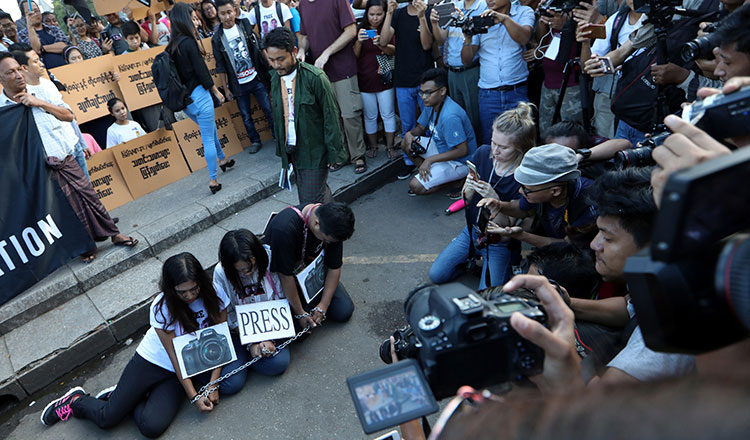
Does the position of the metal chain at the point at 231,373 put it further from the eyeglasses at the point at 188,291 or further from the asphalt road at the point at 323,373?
the eyeglasses at the point at 188,291

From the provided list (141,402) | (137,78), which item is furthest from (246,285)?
(137,78)

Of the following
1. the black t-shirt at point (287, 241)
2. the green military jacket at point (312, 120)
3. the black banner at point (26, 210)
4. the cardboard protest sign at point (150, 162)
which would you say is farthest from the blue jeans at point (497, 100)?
the black banner at point (26, 210)

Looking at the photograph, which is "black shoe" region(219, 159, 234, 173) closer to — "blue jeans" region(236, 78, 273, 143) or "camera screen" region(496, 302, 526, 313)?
"blue jeans" region(236, 78, 273, 143)

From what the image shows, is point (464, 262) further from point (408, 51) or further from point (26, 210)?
point (26, 210)

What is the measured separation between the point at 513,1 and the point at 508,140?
210cm

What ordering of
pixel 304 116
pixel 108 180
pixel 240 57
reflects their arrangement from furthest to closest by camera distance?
pixel 240 57, pixel 108 180, pixel 304 116

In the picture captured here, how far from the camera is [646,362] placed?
→ 1510 mm

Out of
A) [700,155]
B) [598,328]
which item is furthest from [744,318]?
[598,328]

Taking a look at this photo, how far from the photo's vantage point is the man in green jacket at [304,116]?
407cm

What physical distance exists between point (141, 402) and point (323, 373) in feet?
4.04

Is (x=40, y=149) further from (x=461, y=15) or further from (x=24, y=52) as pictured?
(x=461, y=15)

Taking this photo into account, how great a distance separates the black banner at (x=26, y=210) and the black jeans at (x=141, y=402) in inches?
57.0

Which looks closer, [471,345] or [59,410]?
[471,345]

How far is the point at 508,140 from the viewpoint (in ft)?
10.9
